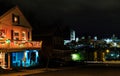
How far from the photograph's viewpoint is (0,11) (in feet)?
137

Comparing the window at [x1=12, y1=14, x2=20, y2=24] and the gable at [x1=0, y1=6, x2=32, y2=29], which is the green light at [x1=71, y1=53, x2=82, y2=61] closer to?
the gable at [x1=0, y1=6, x2=32, y2=29]

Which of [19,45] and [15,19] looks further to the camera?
[15,19]

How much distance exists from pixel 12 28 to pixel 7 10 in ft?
9.32

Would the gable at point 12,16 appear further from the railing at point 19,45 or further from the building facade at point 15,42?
the railing at point 19,45

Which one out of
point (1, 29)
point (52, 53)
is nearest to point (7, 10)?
point (1, 29)

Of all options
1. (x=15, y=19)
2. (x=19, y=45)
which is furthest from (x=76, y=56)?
(x=19, y=45)

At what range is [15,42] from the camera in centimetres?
3769

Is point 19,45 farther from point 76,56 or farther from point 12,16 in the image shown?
point 76,56

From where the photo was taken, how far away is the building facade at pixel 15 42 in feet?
123

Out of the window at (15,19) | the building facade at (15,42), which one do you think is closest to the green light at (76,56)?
the building facade at (15,42)

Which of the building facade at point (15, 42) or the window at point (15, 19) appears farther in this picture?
the window at point (15, 19)

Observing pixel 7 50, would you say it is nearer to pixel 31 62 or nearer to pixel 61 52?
pixel 31 62

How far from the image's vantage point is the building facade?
123 ft

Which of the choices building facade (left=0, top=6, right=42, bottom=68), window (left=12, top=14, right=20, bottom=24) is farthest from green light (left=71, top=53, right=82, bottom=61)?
window (left=12, top=14, right=20, bottom=24)
